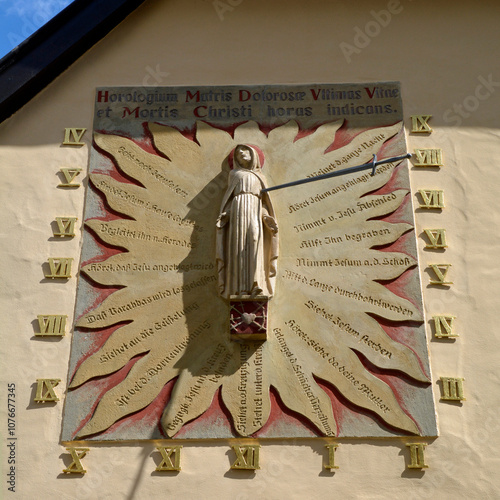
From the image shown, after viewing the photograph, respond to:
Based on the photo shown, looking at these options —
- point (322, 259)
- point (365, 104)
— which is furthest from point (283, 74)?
point (322, 259)

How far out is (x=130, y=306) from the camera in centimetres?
616

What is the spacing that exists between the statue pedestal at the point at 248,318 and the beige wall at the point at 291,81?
76 centimetres

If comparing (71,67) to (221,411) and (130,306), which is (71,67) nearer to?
(130,306)

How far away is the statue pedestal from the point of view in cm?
593

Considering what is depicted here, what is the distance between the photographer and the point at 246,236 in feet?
20.0

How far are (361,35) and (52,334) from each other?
3496 millimetres

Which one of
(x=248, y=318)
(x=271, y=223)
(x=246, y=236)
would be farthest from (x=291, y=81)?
(x=248, y=318)

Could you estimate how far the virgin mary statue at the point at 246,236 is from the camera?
601 centimetres

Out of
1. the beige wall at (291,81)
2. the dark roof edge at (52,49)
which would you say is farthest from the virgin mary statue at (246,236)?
the dark roof edge at (52,49)

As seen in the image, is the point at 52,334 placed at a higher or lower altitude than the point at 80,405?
higher

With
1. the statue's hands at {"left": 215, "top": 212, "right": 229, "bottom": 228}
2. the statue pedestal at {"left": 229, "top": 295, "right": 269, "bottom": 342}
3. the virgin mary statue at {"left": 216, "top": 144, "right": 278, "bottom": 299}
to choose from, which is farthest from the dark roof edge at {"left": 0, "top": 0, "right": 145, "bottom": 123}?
the statue pedestal at {"left": 229, "top": 295, "right": 269, "bottom": 342}

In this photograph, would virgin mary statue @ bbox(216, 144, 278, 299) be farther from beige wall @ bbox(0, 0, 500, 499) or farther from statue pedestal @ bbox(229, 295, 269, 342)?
beige wall @ bbox(0, 0, 500, 499)

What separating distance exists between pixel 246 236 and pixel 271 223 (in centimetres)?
26

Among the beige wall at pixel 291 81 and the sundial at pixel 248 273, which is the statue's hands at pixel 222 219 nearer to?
the sundial at pixel 248 273
